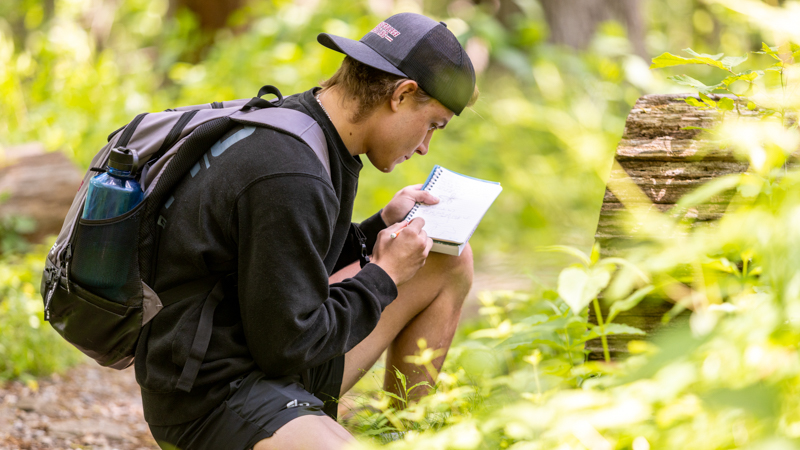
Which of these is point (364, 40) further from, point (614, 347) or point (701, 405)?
point (701, 405)

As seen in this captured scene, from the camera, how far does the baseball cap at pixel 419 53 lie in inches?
77.5

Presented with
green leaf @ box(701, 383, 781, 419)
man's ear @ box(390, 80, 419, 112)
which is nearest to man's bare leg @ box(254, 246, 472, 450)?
man's ear @ box(390, 80, 419, 112)

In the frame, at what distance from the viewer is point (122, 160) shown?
5.74 feet

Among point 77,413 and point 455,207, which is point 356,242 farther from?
point 77,413

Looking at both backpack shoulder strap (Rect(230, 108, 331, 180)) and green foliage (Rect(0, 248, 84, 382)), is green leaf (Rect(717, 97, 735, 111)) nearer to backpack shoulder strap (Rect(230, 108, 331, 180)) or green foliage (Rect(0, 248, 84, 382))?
backpack shoulder strap (Rect(230, 108, 331, 180))

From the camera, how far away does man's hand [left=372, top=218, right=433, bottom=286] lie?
208cm

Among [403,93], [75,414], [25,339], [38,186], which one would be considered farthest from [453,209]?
[38,186]

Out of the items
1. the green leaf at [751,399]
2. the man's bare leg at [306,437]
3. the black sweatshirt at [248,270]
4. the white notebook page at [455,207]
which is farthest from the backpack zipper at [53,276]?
the green leaf at [751,399]

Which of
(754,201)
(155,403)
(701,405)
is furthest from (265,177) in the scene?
(754,201)

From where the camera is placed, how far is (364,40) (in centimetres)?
205

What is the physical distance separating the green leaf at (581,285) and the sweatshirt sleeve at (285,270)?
2.11 feet

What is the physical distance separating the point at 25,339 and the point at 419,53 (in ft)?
8.98

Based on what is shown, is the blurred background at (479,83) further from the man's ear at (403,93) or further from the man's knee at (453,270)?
the man's ear at (403,93)

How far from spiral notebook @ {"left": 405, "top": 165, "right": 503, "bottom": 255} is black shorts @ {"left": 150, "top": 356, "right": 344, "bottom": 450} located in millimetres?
704
